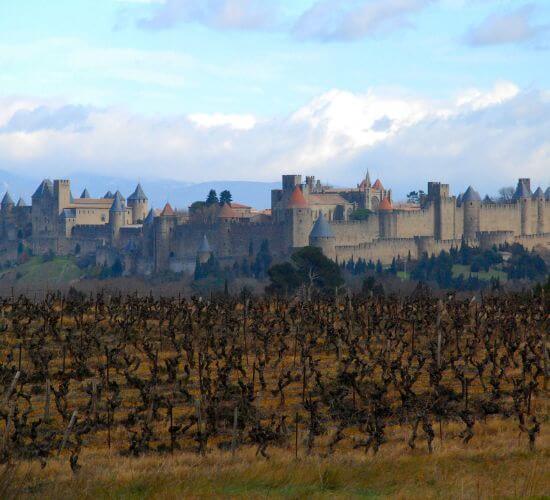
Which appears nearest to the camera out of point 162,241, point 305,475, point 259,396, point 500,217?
point 305,475

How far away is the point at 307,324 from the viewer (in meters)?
21.3

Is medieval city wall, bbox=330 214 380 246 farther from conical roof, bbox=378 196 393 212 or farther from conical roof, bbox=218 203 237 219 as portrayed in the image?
conical roof, bbox=218 203 237 219

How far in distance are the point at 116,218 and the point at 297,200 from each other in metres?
16.1

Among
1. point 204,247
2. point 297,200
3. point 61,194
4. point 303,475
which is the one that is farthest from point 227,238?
point 303,475

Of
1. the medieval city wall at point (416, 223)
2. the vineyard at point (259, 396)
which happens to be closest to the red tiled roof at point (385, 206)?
the medieval city wall at point (416, 223)

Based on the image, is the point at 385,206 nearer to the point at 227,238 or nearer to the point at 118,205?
the point at 227,238

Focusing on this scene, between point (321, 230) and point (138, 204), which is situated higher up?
point (138, 204)

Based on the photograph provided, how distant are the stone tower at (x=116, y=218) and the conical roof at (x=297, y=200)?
14.2 metres

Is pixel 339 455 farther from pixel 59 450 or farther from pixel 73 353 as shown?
pixel 73 353

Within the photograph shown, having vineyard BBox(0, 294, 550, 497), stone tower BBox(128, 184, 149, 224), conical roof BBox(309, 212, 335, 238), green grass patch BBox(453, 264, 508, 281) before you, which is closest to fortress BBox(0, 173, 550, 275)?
conical roof BBox(309, 212, 335, 238)

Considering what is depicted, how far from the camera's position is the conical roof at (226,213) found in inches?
3282

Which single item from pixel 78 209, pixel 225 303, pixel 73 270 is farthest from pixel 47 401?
pixel 78 209

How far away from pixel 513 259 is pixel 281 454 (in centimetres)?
6563

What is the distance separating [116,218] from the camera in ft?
306
